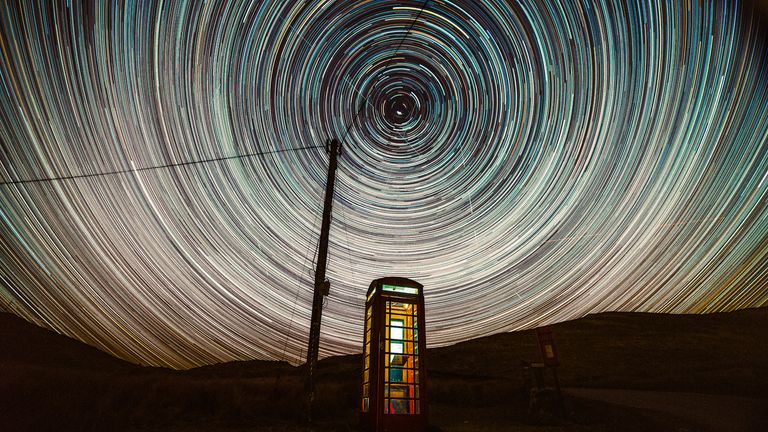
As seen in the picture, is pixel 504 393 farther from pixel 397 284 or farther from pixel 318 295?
pixel 318 295

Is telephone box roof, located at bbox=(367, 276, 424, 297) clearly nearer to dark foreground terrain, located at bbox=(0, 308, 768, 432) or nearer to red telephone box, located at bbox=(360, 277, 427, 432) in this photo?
red telephone box, located at bbox=(360, 277, 427, 432)

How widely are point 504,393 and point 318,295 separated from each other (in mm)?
7589

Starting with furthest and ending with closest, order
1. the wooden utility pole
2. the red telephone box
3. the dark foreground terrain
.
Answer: the wooden utility pole
the red telephone box
the dark foreground terrain

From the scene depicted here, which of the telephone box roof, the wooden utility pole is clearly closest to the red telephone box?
the telephone box roof

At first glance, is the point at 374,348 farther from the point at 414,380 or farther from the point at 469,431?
the point at 469,431

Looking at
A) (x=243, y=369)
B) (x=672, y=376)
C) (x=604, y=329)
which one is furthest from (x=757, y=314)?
(x=243, y=369)

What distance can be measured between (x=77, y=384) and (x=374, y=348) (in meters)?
6.16

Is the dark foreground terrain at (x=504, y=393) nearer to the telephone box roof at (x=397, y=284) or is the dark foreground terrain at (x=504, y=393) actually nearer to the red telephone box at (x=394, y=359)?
the red telephone box at (x=394, y=359)

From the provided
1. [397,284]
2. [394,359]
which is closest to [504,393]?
[394,359]

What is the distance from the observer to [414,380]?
7.09 meters

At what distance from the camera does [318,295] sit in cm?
796

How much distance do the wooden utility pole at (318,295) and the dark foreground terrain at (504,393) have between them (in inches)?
27.4

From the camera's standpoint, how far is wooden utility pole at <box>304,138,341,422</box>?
736 cm

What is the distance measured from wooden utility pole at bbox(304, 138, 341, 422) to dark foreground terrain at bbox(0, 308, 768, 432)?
697 millimetres
